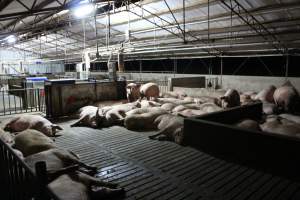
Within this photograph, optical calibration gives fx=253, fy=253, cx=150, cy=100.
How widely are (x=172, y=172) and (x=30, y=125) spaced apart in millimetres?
4037

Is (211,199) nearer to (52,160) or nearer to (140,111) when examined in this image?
(52,160)

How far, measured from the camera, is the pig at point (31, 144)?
4214mm

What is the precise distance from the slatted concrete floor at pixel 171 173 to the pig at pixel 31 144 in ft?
2.90

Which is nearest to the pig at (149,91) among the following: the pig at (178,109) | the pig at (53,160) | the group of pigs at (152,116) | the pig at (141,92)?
the pig at (141,92)

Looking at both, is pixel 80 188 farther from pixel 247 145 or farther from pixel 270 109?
pixel 270 109

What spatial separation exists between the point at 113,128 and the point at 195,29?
8413 mm

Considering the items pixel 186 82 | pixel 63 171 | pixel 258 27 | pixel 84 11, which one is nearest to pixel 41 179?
pixel 63 171

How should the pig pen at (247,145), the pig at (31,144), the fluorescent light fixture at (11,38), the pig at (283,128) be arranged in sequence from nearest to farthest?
the pig pen at (247,145) < the pig at (31,144) < the pig at (283,128) < the fluorescent light fixture at (11,38)

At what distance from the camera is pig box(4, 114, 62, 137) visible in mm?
6422

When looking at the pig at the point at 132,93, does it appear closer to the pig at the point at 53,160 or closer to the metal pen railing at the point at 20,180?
the pig at the point at 53,160

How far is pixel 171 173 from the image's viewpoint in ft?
14.2

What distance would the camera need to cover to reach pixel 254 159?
177 inches

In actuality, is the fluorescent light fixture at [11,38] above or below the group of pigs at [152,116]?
above

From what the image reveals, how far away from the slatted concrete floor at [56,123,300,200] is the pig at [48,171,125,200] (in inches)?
11.3
